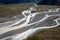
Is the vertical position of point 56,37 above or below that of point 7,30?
below

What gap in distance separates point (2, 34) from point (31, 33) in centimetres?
39

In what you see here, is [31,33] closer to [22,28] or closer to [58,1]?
[22,28]

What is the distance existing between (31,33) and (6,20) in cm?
88

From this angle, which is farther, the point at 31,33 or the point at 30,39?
the point at 31,33

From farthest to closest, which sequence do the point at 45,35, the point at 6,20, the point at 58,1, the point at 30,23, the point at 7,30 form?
the point at 58,1 < the point at 6,20 < the point at 30,23 < the point at 7,30 < the point at 45,35

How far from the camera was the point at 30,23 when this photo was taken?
250 centimetres

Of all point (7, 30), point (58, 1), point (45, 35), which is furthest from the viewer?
point (58, 1)

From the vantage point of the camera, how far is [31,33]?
6.63 ft

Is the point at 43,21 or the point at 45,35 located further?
the point at 43,21

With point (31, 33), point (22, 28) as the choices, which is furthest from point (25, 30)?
point (31, 33)

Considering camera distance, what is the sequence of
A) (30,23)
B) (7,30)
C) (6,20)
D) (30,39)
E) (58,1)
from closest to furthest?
1. (30,39)
2. (7,30)
3. (30,23)
4. (6,20)
5. (58,1)

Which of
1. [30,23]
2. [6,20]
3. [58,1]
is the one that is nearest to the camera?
[30,23]

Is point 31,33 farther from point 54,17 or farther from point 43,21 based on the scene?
point 54,17

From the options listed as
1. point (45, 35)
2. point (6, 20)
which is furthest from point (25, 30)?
point (6, 20)
